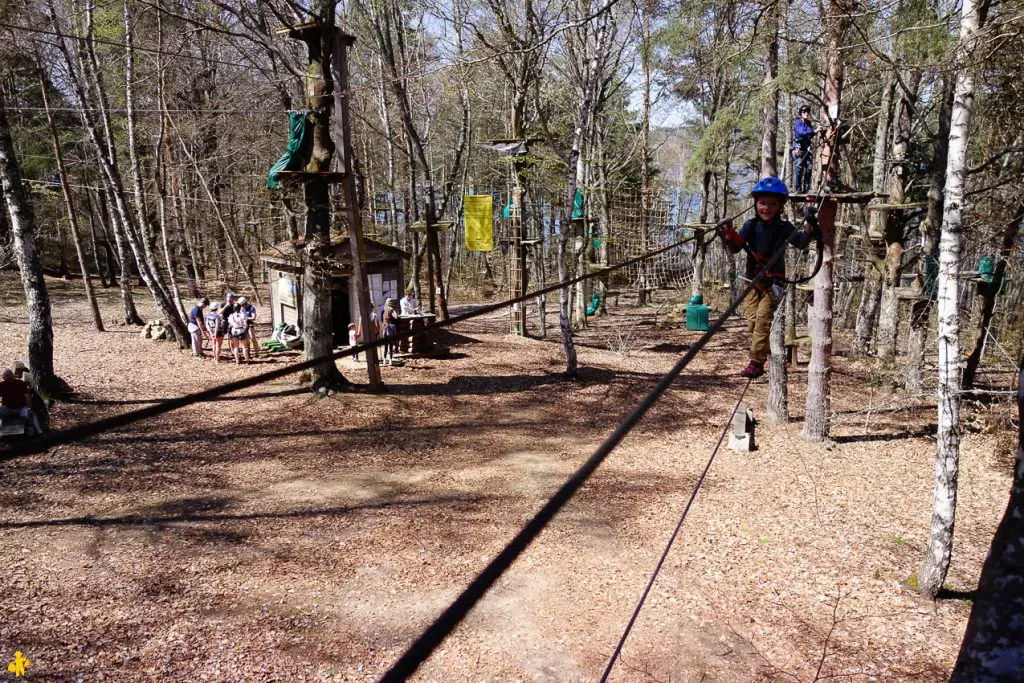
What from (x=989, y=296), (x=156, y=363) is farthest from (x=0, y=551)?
(x=989, y=296)

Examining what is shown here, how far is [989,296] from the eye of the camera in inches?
504

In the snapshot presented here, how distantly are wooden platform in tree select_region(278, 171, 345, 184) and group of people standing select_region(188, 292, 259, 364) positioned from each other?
13.4 feet

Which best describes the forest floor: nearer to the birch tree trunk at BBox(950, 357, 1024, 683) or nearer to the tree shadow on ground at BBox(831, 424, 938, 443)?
the tree shadow on ground at BBox(831, 424, 938, 443)

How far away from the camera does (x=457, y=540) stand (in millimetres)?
8016

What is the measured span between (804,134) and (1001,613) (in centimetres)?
1109

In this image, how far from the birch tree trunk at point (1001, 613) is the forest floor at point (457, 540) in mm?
3622

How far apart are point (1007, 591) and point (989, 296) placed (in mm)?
12424

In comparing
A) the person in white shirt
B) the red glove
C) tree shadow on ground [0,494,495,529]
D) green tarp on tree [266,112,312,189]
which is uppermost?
green tarp on tree [266,112,312,189]

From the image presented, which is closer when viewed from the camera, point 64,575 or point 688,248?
point 64,575

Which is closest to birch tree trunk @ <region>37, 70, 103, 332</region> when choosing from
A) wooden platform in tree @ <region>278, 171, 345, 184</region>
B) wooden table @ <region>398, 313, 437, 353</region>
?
wooden platform in tree @ <region>278, 171, 345, 184</region>

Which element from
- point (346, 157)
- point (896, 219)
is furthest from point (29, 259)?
point (896, 219)

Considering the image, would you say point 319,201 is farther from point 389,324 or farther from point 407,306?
point 407,306

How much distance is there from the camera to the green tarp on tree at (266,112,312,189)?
1207 centimetres

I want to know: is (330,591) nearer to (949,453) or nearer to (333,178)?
(949,453)
